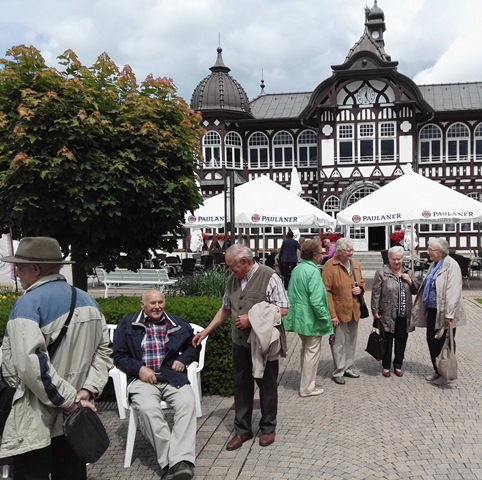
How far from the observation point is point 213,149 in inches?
1337

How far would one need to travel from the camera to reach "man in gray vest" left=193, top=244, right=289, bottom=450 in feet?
15.4

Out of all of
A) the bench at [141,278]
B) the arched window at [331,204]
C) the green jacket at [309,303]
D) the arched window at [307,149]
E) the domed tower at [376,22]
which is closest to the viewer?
the green jacket at [309,303]

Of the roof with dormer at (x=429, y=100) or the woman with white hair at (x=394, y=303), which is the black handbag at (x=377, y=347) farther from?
the roof with dormer at (x=429, y=100)

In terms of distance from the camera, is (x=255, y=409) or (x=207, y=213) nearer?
(x=255, y=409)

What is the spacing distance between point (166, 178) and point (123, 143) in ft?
2.33

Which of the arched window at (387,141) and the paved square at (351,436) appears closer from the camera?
the paved square at (351,436)

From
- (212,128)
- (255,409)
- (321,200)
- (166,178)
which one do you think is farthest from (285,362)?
(212,128)

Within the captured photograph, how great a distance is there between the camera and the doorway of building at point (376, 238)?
32.5m

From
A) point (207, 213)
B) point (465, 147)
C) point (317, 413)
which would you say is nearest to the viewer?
point (317, 413)

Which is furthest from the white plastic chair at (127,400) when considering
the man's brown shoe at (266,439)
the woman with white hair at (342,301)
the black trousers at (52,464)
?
the woman with white hair at (342,301)

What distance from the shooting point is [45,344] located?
9.94 ft

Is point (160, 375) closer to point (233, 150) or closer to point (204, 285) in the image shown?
point (204, 285)

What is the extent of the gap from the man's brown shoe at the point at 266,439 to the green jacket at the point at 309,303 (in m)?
1.40

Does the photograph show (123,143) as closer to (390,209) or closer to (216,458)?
(216,458)
